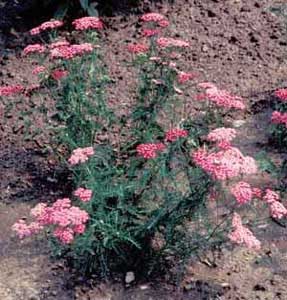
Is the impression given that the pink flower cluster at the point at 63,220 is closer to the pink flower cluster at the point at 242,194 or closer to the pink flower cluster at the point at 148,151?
the pink flower cluster at the point at 148,151

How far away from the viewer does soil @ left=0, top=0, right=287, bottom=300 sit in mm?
3625

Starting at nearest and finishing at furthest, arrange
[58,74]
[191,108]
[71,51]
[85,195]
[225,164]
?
[225,164], [85,195], [71,51], [58,74], [191,108]

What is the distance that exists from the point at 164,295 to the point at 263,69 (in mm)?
2487

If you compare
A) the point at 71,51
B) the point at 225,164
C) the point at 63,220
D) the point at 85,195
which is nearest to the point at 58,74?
the point at 71,51

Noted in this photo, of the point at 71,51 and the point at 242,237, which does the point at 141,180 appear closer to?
the point at 242,237

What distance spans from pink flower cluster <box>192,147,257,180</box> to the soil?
2.37ft

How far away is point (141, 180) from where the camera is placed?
3543 mm

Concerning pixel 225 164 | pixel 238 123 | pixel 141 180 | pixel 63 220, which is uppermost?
pixel 225 164

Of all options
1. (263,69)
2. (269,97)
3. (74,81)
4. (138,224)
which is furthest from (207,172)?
(263,69)

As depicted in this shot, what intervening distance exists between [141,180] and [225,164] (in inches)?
23.7

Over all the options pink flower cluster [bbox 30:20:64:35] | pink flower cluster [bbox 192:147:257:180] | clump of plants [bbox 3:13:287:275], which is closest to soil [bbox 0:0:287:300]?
clump of plants [bbox 3:13:287:275]

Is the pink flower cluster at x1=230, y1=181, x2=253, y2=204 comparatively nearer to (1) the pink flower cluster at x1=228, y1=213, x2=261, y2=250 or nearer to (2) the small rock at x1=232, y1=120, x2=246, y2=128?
(1) the pink flower cluster at x1=228, y1=213, x2=261, y2=250

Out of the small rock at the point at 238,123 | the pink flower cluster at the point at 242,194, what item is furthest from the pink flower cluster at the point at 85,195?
the small rock at the point at 238,123

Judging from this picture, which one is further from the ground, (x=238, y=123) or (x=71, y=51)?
(x=71, y=51)
